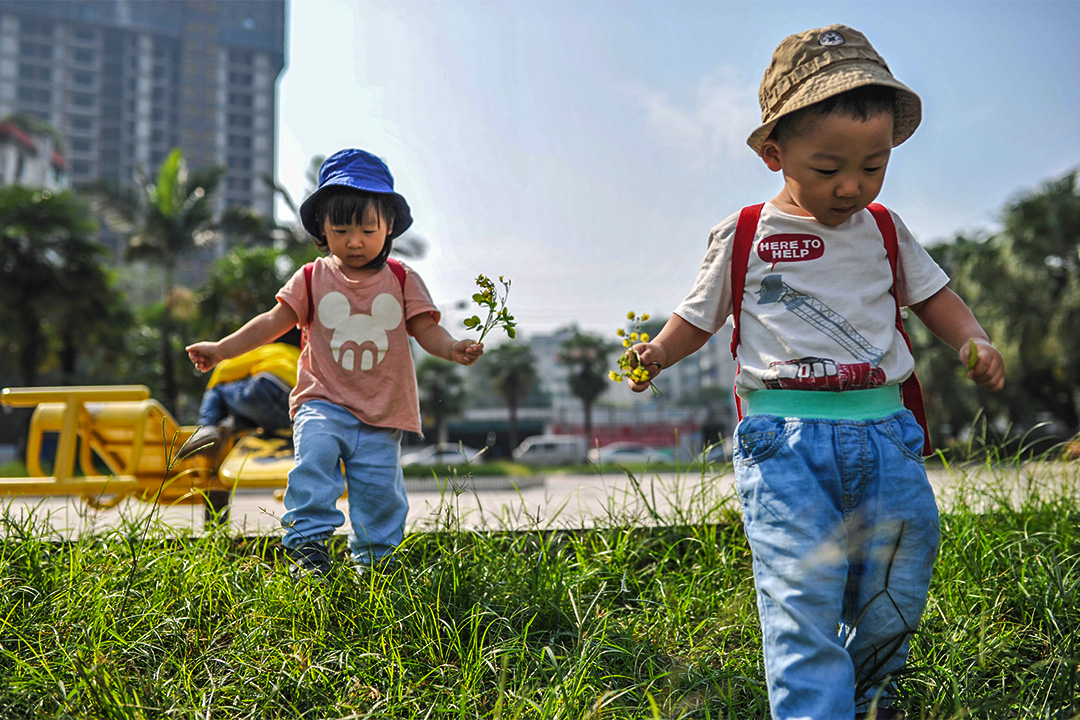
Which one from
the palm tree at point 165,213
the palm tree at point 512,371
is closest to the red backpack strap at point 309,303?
the palm tree at point 165,213

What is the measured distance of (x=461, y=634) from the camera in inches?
67.5

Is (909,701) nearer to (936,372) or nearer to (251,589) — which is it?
(251,589)

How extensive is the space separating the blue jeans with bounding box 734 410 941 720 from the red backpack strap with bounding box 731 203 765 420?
0.26 metres

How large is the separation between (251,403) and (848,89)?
340 centimetres

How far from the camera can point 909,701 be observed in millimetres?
1452

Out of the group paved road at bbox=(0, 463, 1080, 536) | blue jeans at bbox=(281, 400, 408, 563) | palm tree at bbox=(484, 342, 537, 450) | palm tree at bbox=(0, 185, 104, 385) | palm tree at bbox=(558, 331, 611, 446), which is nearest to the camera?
blue jeans at bbox=(281, 400, 408, 563)

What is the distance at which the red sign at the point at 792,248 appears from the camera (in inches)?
62.7

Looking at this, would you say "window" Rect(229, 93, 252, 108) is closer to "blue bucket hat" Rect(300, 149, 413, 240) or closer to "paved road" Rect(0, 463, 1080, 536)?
"paved road" Rect(0, 463, 1080, 536)

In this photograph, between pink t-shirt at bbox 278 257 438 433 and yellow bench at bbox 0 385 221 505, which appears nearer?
pink t-shirt at bbox 278 257 438 433

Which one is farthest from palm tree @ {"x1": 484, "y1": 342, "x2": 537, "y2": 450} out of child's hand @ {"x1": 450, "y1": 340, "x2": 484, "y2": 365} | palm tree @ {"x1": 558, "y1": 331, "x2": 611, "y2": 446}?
child's hand @ {"x1": 450, "y1": 340, "x2": 484, "y2": 365}


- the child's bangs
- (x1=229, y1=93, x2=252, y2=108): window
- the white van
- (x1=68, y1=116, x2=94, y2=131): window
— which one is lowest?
the white van

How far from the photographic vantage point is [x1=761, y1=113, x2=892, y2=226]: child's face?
57.4 inches

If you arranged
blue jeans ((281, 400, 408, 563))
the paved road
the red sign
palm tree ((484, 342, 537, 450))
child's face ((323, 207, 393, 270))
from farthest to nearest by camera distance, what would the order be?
palm tree ((484, 342, 537, 450)) → child's face ((323, 207, 393, 270)) → the paved road → blue jeans ((281, 400, 408, 563)) → the red sign

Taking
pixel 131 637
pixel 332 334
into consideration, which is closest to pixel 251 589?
pixel 131 637
